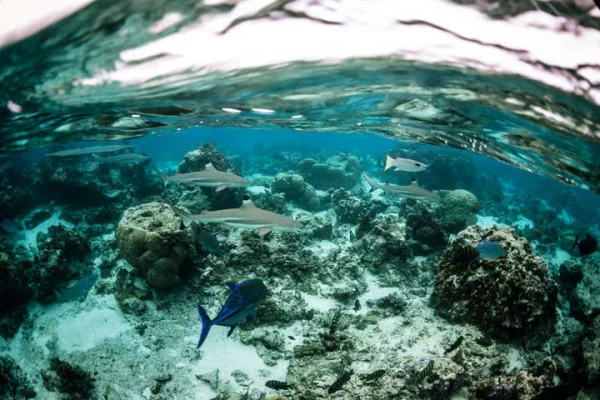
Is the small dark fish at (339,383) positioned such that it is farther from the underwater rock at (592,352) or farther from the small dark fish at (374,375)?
the underwater rock at (592,352)

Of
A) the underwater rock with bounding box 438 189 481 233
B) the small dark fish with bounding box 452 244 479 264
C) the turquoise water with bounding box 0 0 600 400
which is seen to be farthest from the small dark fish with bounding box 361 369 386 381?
the underwater rock with bounding box 438 189 481 233

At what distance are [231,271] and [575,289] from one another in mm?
12341

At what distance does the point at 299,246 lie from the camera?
10836 millimetres

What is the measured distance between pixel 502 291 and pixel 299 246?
6177 millimetres

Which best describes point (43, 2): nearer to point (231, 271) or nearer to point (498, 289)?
point (231, 271)

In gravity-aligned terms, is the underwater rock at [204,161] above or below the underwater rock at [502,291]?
above

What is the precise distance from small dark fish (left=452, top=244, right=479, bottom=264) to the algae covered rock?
7601 mm

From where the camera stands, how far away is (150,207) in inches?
389

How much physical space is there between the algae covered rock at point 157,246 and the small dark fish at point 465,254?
7.60 m

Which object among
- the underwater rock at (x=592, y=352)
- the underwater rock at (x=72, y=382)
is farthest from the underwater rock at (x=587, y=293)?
the underwater rock at (x=72, y=382)

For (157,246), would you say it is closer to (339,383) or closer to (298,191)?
(339,383)

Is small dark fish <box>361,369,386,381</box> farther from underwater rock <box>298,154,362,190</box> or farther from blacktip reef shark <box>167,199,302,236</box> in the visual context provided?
underwater rock <box>298,154,362,190</box>

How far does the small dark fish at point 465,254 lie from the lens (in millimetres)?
7406

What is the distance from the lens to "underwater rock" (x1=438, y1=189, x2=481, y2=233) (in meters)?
15.1
